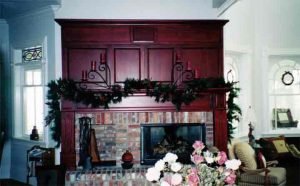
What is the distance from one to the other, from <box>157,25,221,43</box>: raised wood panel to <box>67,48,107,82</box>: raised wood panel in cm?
95

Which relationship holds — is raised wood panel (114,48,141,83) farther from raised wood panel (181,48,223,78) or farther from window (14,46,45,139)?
window (14,46,45,139)

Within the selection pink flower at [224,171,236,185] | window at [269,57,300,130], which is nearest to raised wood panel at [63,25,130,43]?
window at [269,57,300,130]

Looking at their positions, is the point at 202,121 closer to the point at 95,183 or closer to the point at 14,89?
the point at 95,183

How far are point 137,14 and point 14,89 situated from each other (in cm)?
270

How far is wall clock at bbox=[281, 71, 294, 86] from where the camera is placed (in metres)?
8.02

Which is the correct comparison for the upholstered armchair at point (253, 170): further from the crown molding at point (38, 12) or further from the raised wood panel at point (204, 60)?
the crown molding at point (38, 12)

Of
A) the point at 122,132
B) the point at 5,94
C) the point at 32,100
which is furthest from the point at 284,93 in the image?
the point at 5,94

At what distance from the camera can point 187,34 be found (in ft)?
19.9

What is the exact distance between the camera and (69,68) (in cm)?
588

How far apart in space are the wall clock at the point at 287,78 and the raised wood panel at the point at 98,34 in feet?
12.4

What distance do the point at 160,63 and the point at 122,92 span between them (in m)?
0.83

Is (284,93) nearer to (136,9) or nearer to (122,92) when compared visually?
(136,9)

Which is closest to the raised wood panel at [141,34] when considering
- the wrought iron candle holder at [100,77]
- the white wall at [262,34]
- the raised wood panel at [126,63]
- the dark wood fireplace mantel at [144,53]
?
the dark wood fireplace mantel at [144,53]

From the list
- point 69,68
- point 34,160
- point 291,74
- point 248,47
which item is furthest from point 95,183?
point 291,74
